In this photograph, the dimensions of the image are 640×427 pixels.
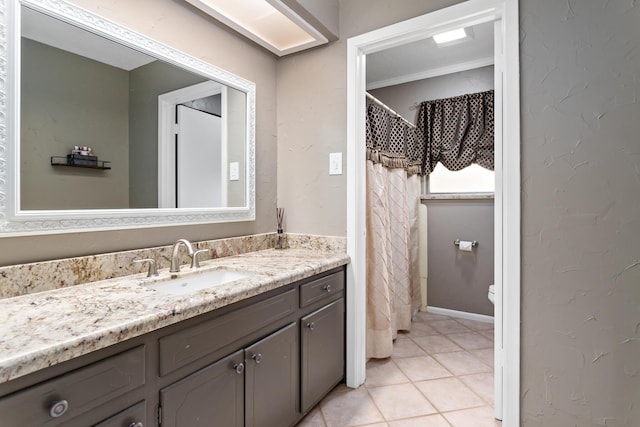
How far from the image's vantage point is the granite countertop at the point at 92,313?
71cm

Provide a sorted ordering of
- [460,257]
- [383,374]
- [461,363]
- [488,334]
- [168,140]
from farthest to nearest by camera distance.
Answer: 1. [460,257]
2. [488,334]
3. [461,363]
4. [383,374]
5. [168,140]

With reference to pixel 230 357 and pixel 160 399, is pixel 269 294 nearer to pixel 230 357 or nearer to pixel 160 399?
pixel 230 357

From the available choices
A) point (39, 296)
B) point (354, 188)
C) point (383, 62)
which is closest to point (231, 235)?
point (354, 188)

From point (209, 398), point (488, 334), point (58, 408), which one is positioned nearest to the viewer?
point (58, 408)

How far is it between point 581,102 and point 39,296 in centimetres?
222

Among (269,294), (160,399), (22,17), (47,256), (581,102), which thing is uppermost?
(22,17)

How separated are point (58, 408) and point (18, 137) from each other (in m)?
0.92

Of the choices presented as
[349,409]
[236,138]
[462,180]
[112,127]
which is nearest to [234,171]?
[236,138]

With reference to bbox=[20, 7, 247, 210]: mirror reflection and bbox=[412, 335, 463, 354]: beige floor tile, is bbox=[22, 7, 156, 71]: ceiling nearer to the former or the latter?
bbox=[20, 7, 247, 210]: mirror reflection

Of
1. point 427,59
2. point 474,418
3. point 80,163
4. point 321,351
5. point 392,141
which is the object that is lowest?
point 474,418

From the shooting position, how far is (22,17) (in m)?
1.14

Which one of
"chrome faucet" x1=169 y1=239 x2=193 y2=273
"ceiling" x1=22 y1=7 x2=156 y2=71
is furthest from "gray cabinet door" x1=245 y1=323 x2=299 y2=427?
"ceiling" x1=22 y1=7 x2=156 y2=71

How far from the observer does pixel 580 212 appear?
1414 millimetres

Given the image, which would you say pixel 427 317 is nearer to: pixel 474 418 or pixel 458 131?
pixel 474 418
